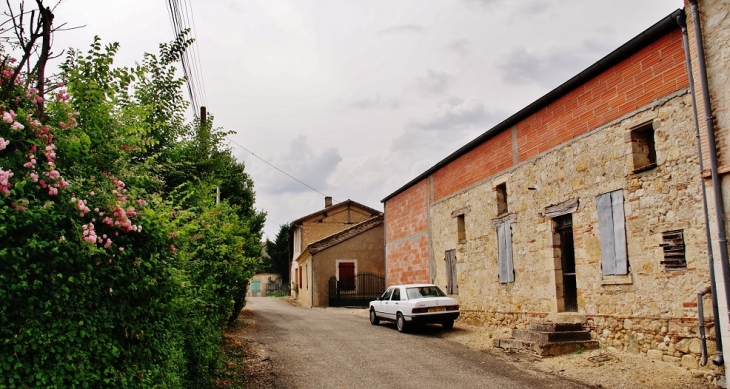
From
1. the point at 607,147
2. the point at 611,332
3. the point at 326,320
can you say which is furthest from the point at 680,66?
the point at 326,320

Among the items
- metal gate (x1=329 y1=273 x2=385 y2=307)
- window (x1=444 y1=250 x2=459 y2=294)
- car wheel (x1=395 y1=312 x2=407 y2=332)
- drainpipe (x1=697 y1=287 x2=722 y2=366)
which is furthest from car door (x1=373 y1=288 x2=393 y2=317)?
metal gate (x1=329 y1=273 x2=385 y2=307)

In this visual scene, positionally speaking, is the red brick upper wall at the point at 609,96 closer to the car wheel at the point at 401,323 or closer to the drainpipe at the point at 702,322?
the drainpipe at the point at 702,322

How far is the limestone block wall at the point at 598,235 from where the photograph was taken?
8383 mm

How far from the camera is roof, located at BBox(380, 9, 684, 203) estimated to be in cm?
888

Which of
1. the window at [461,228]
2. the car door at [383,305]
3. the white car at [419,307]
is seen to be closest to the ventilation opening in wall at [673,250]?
the white car at [419,307]

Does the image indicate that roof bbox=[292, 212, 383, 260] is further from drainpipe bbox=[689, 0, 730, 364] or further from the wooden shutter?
drainpipe bbox=[689, 0, 730, 364]

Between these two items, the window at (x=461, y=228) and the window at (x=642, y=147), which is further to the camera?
the window at (x=461, y=228)

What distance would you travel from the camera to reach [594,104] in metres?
10.7

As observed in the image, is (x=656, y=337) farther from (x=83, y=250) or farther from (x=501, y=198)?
(x=83, y=250)

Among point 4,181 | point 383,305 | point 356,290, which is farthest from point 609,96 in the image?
point 356,290

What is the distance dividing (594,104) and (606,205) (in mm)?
2218

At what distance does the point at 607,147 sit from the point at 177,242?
901 centimetres

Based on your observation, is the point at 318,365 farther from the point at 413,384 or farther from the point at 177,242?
the point at 177,242

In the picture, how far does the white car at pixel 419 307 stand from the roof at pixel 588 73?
15.5 ft
